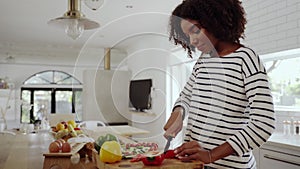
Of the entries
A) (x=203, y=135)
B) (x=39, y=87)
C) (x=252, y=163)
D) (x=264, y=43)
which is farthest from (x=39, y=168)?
(x=39, y=87)

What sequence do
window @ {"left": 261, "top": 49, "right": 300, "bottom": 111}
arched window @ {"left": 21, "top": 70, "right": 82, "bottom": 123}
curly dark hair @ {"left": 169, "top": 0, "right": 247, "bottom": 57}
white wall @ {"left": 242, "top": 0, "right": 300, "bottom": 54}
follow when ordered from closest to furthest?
curly dark hair @ {"left": 169, "top": 0, "right": 247, "bottom": 57} → white wall @ {"left": 242, "top": 0, "right": 300, "bottom": 54} → window @ {"left": 261, "top": 49, "right": 300, "bottom": 111} → arched window @ {"left": 21, "top": 70, "right": 82, "bottom": 123}

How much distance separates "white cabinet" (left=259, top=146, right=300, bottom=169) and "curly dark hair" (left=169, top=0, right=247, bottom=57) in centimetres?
133

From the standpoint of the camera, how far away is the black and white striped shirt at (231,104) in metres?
0.75

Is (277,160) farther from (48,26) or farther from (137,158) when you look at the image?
(48,26)

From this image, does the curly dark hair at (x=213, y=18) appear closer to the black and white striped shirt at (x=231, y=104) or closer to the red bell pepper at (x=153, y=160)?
the black and white striped shirt at (x=231, y=104)

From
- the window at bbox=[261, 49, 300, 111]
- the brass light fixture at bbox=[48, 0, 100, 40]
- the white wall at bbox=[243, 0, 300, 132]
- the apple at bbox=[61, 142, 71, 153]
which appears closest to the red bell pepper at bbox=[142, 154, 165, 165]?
the apple at bbox=[61, 142, 71, 153]

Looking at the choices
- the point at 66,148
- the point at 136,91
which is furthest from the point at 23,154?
the point at 136,91

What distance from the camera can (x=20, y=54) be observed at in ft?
24.2

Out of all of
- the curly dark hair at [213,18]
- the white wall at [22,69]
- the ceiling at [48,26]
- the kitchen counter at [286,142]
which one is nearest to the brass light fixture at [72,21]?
the ceiling at [48,26]

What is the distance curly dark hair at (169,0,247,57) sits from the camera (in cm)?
83

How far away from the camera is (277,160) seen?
2029mm

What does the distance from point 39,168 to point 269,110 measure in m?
0.82

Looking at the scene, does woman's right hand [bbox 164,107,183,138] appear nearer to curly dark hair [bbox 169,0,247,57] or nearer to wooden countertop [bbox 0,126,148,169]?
curly dark hair [bbox 169,0,247,57]

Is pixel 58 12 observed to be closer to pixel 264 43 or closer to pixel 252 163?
pixel 264 43
